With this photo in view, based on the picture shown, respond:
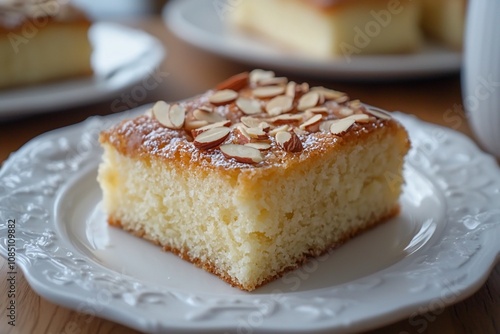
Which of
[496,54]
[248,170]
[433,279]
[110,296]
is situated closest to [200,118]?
[248,170]

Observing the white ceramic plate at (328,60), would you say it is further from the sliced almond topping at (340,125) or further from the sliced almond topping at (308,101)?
the sliced almond topping at (340,125)

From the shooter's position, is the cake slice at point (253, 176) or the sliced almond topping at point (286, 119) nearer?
the cake slice at point (253, 176)

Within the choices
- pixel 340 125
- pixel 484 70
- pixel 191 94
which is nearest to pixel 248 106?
pixel 340 125

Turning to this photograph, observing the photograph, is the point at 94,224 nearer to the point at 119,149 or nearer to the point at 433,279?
the point at 119,149

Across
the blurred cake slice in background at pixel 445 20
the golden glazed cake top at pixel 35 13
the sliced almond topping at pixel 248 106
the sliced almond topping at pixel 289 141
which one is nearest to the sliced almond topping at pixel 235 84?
the sliced almond topping at pixel 248 106

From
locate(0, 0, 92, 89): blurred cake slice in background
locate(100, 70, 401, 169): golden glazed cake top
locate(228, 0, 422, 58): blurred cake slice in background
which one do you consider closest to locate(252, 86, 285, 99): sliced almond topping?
locate(100, 70, 401, 169): golden glazed cake top
